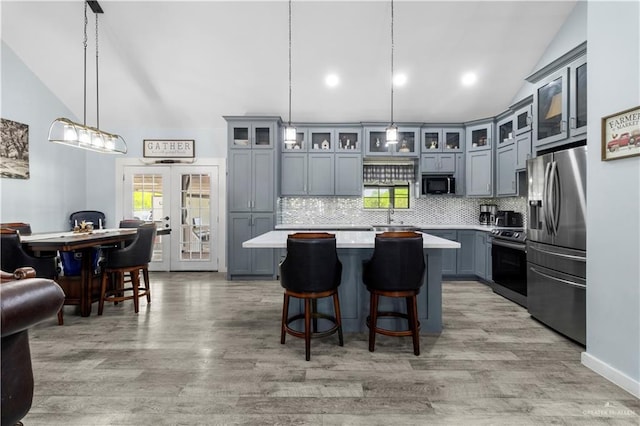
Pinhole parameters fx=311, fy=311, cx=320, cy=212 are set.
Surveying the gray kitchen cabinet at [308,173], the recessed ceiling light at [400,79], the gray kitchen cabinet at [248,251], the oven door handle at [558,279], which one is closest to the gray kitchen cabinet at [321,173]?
the gray kitchen cabinet at [308,173]

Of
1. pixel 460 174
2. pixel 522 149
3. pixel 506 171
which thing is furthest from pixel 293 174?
pixel 522 149

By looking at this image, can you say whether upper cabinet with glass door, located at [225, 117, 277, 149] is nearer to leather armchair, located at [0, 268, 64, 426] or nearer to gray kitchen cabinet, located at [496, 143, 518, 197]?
gray kitchen cabinet, located at [496, 143, 518, 197]

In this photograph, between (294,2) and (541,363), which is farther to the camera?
(294,2)

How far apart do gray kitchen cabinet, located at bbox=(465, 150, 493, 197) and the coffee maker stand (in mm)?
489

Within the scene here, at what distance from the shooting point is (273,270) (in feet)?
17.3

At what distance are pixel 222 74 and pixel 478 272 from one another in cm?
517

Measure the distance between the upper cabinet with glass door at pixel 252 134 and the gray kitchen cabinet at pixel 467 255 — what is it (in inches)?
141

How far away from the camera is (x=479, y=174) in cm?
532

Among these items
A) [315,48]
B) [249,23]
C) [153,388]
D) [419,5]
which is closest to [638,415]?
[153,388]

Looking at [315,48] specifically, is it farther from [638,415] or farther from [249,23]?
[638,415]

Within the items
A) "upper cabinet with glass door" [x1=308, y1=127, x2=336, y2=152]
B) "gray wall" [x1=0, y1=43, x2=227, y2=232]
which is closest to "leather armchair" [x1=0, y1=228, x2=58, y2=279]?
"gray wall" [x1=0, y1=43, x2=227, y2=232]

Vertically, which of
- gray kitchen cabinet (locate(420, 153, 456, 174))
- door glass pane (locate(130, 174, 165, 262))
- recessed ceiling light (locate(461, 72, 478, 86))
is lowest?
door glass pane (locate(130, 174, 165, 262))

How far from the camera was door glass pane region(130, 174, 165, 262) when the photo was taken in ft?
19.4

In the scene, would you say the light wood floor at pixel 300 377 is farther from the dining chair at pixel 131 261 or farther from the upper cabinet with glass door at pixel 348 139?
the upper cabinet with glass door at pixel 348 139
